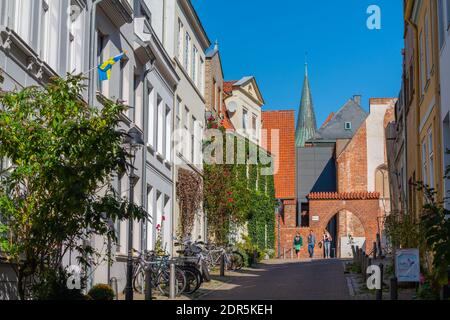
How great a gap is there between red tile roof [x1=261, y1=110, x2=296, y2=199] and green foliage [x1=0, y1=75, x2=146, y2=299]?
1618 inches

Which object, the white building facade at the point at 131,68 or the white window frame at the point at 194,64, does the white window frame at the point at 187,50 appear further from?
the white window frame at the point at 194,64

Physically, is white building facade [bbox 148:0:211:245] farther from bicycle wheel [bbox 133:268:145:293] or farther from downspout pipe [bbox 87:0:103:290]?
downspout pipe [bbox 87:0:103:290]

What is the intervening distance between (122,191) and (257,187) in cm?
2211

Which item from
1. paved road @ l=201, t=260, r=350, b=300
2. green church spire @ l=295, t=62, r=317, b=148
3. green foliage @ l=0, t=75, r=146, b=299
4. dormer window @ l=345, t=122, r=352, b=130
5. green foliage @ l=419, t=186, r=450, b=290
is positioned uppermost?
green church spire @ l=295, t=62, r=317, b=148

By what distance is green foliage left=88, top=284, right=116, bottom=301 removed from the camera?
581 inches

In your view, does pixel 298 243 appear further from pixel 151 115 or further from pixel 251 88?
pixel 151 115

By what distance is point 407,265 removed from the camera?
13906 millimetres

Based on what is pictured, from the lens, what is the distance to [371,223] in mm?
49312

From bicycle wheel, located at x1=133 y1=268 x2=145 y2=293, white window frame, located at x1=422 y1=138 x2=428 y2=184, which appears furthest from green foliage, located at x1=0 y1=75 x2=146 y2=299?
white window frame, located at x1=422 y1=138 x2=428 y2=184

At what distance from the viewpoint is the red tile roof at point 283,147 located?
54375 millimetres

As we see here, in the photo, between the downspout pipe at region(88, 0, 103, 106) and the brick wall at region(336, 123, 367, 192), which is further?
the brick wall at region(336, 123, 367, 192)

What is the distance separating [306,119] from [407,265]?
330 feet

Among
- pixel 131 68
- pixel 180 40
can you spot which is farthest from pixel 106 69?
pixel 180 40
